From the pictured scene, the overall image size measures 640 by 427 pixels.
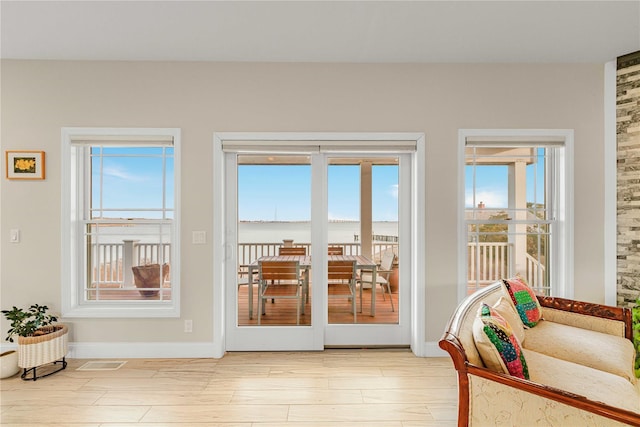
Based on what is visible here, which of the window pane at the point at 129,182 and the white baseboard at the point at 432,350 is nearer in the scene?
the white baseboard at the point at 432,350

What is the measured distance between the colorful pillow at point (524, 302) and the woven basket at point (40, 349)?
3.60 m

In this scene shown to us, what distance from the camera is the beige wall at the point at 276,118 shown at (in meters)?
3.30

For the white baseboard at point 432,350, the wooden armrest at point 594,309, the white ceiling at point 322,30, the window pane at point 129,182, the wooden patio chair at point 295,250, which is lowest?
the white baseboard at point 432,350

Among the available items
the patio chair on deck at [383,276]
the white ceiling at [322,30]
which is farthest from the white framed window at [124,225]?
the patio chair on deck at [383,276]

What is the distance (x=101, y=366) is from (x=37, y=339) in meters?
0.54

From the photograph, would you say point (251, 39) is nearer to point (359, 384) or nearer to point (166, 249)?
point (166, 249)

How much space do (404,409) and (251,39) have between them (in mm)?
2994

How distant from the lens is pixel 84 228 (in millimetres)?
3430

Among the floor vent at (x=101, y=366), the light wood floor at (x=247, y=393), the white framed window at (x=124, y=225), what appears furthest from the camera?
the white framed window at (x=124, y=225)

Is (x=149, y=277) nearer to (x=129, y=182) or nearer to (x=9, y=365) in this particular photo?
(x=129, y=182)

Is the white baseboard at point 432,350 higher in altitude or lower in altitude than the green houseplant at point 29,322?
lower

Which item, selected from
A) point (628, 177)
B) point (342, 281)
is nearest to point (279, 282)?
point (342, 281)

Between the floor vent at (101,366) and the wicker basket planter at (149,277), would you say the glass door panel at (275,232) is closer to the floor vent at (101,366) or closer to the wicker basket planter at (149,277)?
the wicker basket planter at (149,277)

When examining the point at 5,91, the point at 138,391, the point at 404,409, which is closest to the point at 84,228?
the point at 5,91
